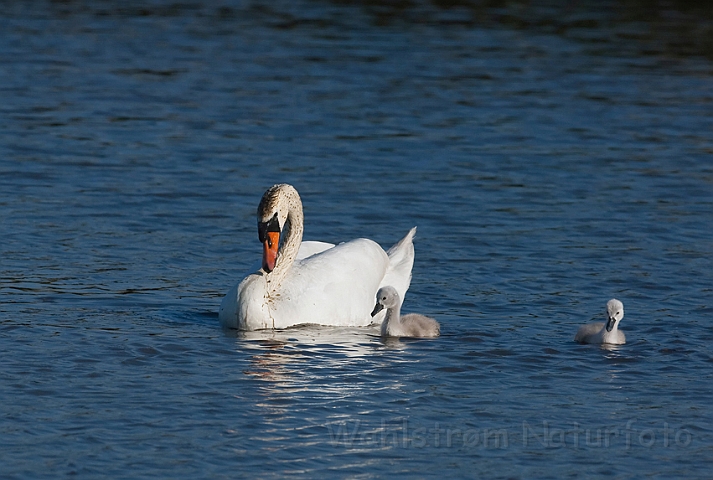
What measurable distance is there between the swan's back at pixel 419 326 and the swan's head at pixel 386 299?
263mm

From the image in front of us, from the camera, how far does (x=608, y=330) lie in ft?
37.7

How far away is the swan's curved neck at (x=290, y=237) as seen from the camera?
12553 mm

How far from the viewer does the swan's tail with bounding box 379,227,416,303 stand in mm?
13234

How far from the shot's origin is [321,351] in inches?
452

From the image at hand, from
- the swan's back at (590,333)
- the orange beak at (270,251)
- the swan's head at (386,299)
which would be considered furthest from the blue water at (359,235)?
the orange beak at (270,251)

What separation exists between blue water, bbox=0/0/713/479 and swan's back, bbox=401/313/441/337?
0.14m

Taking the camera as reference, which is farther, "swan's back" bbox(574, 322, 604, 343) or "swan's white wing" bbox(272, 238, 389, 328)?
"swan's white wing" bbox(272, 238, 389, 328)

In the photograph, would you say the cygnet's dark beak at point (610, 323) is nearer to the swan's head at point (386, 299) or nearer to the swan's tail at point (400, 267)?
the swan's head at point (386, 299)

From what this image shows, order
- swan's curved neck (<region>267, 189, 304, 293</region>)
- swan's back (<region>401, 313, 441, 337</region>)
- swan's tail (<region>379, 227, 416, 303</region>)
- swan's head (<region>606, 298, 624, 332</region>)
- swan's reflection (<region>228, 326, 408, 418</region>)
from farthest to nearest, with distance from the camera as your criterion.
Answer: swan's tail (<region>379, 227, 416, 303</region>)
swan's curved neck (<region>267, 189, 304, 293</region>)
swan's back (<region>401, 313, 441, 337</region>)
swan's head (<region>606, 298, 624, 332</region>)
swan's reflection (<region>228, 326, 408, 418</region>)

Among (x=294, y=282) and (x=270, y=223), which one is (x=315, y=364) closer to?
(x=294, y=282)

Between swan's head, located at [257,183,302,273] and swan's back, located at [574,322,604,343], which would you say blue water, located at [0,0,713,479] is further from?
A: swan's head, located at [257,183,302,273]

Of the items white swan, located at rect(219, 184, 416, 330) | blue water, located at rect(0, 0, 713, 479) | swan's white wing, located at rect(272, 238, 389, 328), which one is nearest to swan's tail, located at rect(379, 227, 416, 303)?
white swan, located at rect(219, 184, 416, 330)

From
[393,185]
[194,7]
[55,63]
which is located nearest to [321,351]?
[393,185]

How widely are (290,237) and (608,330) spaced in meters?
3.04
